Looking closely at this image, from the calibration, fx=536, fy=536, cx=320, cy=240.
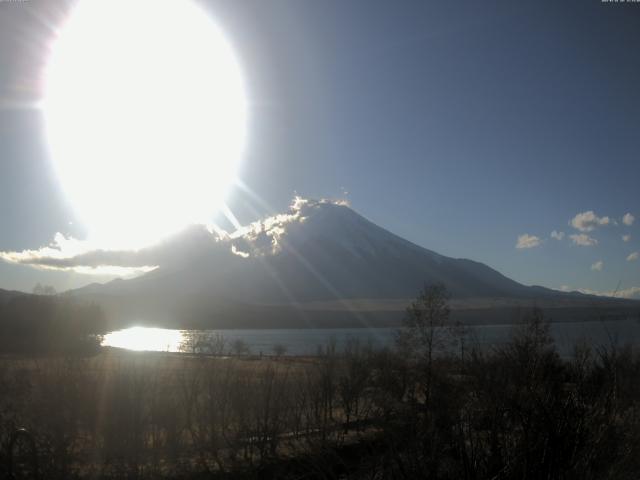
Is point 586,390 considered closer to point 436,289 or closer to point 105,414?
point 105,414

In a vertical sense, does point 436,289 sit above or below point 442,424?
above

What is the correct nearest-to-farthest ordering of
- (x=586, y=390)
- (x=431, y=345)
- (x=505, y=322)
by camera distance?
(x=586, y=390)
(x=431, y=345)
(x=505, y=322)

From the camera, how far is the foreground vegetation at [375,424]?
4160 millimetres

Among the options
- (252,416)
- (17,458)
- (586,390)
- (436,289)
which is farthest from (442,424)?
A: (436,289)

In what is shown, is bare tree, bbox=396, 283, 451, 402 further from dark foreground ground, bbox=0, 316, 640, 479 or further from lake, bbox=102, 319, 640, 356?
dark foreground ground, bbox=0, 316, 640, 479

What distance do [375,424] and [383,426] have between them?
2.55m

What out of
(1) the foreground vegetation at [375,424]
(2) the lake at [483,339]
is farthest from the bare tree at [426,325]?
(2) the lake at [483,339]

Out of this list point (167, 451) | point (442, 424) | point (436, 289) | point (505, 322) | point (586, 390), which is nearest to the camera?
point (442, 424)

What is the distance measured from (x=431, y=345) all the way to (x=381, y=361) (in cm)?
349

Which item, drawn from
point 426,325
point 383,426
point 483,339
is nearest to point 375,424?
point 383,426

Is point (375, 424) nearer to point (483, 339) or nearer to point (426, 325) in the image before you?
point (483, 339)

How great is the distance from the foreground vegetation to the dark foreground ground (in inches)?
0.7

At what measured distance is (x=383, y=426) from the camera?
4488 millimetres

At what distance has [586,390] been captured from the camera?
543 centimetres
